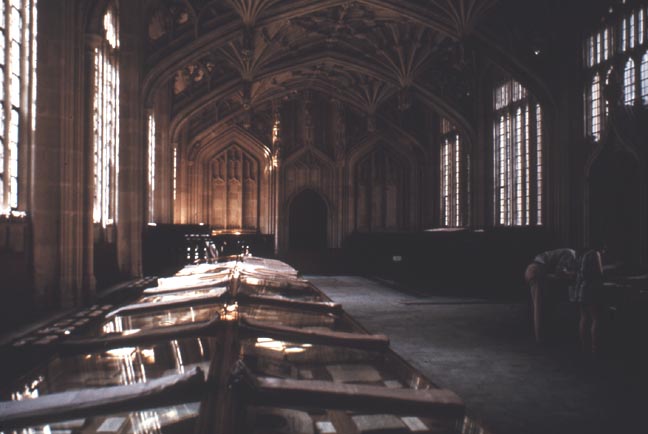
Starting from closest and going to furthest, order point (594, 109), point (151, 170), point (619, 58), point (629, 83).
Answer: point (629, 83)
point (619, 58)
point (594, 109)
point (151, 170)

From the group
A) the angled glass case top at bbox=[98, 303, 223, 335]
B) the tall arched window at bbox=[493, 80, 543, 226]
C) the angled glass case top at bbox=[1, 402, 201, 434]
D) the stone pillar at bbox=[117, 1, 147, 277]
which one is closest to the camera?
the angled glass case top at bbox=[1, 402, 201, 434]

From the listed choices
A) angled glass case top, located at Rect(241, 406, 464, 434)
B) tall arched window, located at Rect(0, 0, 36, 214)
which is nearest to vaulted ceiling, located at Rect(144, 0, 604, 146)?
tall arched window, located at Rect(0, 0, 36, 214)

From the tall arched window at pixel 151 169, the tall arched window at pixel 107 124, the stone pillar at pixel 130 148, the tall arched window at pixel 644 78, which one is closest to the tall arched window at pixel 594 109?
the tall arched window at pixel 644 78

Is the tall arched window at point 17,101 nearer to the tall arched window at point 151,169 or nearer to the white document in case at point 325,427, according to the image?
the white document in case at point 325,427

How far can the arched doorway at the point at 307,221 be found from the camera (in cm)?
2662

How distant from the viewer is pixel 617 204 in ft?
41.4

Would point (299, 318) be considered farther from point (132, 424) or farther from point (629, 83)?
point (629, 83)

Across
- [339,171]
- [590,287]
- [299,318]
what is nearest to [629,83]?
[590,287]

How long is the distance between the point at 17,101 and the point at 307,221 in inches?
774

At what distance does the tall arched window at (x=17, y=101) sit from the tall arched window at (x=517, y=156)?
12.5 m

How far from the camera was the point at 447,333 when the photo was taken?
8406 mm

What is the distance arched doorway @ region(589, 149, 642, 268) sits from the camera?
11.9 m

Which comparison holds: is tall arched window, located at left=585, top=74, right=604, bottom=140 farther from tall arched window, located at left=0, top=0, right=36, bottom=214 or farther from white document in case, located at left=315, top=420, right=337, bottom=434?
white document in case, located at left=315, top=420, right=337, bottom=434

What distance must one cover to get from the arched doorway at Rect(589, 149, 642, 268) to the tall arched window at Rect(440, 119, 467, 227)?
799 cm
